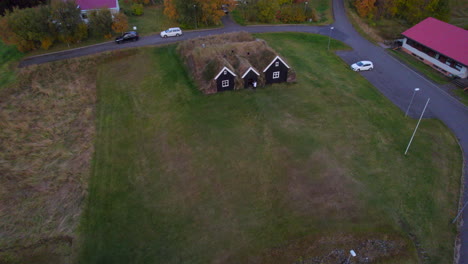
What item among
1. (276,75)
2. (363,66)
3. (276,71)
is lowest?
(363,66)

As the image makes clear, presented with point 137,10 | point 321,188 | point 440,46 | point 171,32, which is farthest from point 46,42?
point 440,46

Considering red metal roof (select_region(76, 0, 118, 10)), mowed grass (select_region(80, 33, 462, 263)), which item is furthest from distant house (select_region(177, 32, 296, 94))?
red metal roof (select_region(76, 0, 118, 10))

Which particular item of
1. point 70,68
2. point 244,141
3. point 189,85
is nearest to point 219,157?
point 244,141

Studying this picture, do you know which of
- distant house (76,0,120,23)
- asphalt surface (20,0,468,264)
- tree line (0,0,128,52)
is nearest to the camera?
asphalt surface (20,0,468,264)

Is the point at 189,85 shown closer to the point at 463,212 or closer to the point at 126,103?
the point at 126,103

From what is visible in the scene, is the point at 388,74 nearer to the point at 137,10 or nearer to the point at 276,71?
the point at 276,71

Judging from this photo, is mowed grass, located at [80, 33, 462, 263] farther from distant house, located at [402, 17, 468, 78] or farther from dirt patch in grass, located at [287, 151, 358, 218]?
distant house, located at [402, 17, 468, 78]
